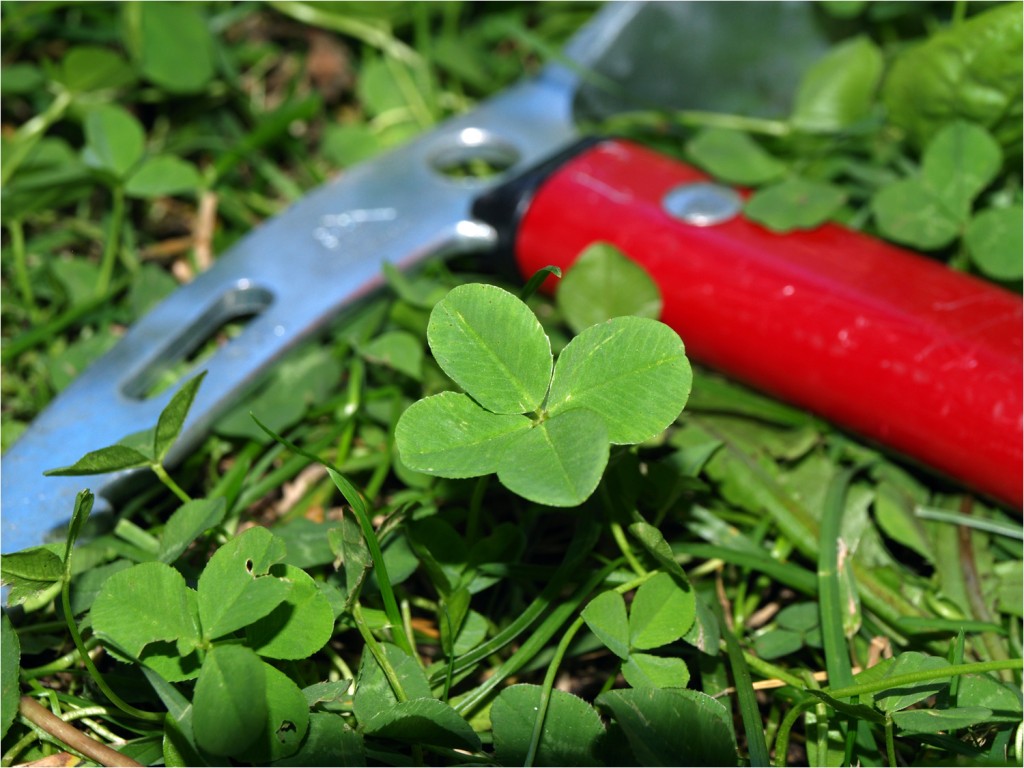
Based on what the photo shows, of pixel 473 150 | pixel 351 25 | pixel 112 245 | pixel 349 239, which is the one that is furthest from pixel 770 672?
pixel 351 25

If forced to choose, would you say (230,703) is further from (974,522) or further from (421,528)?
(974,522)

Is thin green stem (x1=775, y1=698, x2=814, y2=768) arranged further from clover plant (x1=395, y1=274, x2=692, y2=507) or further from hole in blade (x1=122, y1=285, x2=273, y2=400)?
hole in blade (x1=122, y1=285, x2=273, y2=400)

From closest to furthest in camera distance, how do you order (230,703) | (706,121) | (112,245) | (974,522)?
(230,703)
(974,522)
(112,245)
(706,121)

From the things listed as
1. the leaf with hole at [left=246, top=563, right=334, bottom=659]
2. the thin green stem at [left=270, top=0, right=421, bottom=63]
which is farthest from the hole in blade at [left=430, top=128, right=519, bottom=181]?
the leaf with hole at [left=246, top=563, right=334, bottom=659]

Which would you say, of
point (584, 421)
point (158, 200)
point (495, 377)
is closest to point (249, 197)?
point (158, 200)

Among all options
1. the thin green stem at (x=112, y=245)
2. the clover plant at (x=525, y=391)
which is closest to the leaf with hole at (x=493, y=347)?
the clover plant at (x=525, y=391)
